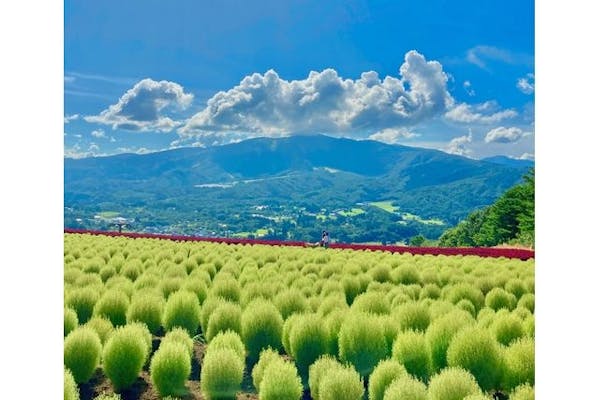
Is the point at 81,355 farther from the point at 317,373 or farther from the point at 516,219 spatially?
the point at 516,219

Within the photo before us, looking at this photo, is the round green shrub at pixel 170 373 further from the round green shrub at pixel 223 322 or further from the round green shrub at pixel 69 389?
the round green shrub at pixel 223 322

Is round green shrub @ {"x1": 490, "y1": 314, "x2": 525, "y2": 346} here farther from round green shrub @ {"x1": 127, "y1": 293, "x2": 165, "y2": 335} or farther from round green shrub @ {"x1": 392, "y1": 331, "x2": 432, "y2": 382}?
round green shrub @ {"x1": 127, "y1": 293, "x2": 165, "y2": 335}

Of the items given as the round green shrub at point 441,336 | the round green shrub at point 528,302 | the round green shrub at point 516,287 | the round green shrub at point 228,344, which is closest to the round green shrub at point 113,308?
the round green shrub at point 228,344

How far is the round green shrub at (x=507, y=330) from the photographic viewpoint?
4.86m

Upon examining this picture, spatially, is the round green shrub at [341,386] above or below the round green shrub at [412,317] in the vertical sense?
below

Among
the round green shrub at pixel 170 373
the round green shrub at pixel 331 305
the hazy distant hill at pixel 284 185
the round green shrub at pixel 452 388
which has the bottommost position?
the round green shrub at pixel 170 373

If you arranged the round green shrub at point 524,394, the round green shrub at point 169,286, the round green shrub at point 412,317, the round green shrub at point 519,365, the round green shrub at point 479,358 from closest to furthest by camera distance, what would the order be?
the round green shrub at point 524,394 < the round green shrub at point 519,365 < the round green shrub at point 479,358 < the round green shrub at point 412,317 < the round green shrub at point 169,286

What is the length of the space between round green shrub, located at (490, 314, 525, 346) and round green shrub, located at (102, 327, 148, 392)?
2682 mm

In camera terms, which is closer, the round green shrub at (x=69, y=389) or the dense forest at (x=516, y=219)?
the round green shrub at (x=69, y=389)

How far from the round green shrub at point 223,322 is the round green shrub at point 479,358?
1917 mm

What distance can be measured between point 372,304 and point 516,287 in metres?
2.59
